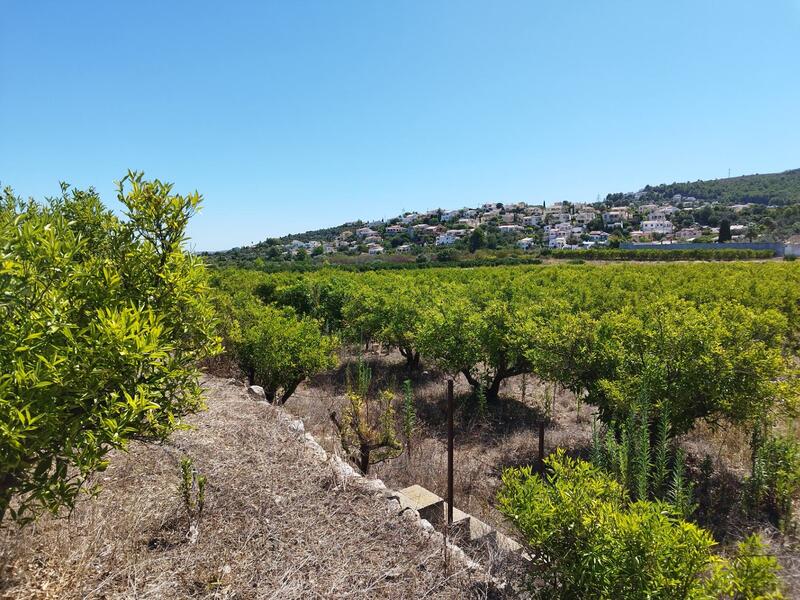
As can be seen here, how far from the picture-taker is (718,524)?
439 cm

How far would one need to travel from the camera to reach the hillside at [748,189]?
108 m

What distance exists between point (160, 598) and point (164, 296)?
1.71m

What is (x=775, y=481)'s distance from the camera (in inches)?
178

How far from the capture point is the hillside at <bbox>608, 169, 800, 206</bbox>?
108 metres

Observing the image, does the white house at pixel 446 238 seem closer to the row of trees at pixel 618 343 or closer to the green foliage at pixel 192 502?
the row of trees at pixel 618 343

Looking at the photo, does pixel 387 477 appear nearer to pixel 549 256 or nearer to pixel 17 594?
pixel 17 594

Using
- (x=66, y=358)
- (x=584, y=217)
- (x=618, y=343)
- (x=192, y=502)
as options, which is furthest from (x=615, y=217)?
(x=66, y=358)

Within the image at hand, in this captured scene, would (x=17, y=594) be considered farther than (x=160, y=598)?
No

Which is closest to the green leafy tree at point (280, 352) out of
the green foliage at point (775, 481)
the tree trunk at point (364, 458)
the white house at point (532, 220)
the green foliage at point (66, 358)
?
Result: the tree trunk at point (364, 458)

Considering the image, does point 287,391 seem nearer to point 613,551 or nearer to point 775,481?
point 613,551

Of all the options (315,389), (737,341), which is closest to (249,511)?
(737,341)

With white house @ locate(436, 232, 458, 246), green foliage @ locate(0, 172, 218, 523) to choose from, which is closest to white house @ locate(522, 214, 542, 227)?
white house @ locate(436, 232, 458, 246)

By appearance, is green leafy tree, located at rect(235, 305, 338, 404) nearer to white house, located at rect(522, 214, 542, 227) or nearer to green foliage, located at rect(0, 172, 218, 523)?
green foliage, located at rect(0, 172, 218, 523)

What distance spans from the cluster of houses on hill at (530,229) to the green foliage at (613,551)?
2921 inches
